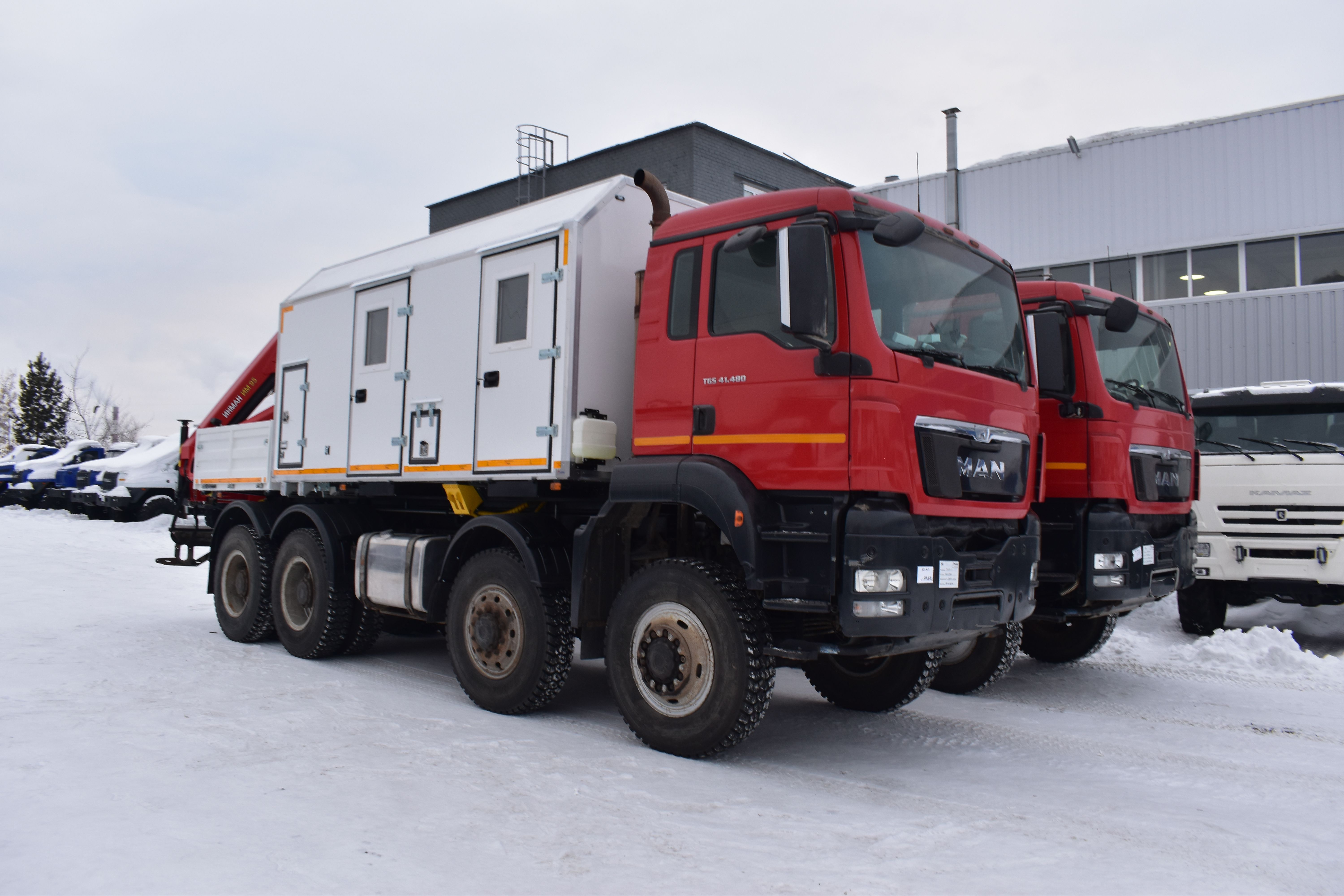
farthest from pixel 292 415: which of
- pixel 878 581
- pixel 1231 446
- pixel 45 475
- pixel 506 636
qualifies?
pixel 45 475

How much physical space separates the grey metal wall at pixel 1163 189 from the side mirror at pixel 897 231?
37.8 ft

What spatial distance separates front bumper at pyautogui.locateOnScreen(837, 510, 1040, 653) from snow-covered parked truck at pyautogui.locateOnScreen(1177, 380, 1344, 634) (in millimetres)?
4043

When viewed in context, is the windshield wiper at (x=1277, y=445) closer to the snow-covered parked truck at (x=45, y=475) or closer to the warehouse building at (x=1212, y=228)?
the warehouse building at (x=1212, y=228)

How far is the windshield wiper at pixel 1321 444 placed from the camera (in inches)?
360

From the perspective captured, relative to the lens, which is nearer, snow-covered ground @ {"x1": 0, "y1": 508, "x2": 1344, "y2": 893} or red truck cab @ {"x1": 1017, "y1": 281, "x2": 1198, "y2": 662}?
snow-covered ground @ {"x1": 0, "y1": 508, "x2": 1344, "y2": 893}

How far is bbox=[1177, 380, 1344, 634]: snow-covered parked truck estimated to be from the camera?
9.04 m

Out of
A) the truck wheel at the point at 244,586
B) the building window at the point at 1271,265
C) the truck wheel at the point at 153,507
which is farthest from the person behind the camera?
the truck wheel at the point at 153,507

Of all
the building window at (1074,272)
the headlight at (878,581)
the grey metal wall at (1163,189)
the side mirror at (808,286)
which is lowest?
the headlight at (878,581)

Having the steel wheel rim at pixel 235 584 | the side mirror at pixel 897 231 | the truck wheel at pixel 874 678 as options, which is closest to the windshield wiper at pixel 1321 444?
the truck wheel at pixel 874 678

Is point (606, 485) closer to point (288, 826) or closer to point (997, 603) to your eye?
point (997, 603)

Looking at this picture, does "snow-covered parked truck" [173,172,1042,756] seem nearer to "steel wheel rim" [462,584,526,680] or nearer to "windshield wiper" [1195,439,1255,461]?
"steel wheel rim" [462,584,526,680]

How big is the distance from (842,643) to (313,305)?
6251 mm

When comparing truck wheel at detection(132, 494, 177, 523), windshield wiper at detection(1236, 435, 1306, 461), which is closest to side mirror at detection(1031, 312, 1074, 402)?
windshield wiper at detection(1236, 435, 1306, 461)

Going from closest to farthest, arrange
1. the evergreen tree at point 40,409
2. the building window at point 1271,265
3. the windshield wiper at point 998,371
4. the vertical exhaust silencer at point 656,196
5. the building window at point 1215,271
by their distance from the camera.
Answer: the windshield wiper at point 998,371, the vertical exhaust silencer at point 656,196, the building window at point 1271,265, the building window at point 1215,271, the evergreen tree at point 40,409
